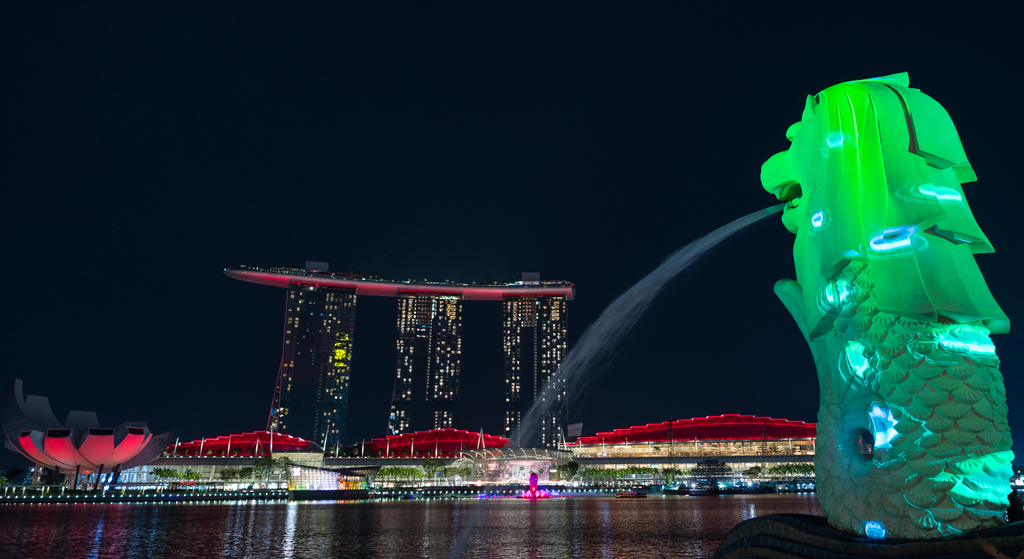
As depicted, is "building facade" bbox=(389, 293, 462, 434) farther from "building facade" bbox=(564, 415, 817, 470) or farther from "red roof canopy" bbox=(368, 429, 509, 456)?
"building facade" bbox=(564, 415, 817, 470)

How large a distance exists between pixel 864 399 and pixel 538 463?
273 feet

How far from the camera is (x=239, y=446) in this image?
104 meters

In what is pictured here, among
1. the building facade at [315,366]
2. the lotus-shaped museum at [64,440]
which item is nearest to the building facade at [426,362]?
the building facade at [315,366]

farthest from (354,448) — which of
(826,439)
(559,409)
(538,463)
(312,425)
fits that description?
(826,439)

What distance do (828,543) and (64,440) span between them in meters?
78.8

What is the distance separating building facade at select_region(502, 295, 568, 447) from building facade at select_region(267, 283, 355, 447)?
41.2 metres

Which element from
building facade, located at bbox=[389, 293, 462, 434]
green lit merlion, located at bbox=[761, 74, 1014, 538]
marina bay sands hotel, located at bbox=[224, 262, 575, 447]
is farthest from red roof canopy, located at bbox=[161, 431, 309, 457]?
green lit merlion, located at bbox=[761, 74, 1014, 538]

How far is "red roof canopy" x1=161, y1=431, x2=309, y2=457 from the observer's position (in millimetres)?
Result: 102375

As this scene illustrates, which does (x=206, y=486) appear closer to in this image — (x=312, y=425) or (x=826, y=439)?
(x=312, y=425)

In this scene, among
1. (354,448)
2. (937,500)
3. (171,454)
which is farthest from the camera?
(354,448)

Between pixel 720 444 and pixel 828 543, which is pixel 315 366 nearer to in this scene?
pixel 720 444

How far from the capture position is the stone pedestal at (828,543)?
894 cm

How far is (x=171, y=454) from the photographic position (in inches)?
3915

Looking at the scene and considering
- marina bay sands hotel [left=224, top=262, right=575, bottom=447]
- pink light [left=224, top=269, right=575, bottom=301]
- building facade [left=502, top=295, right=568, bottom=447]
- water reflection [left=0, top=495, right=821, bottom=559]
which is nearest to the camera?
water reflection [left=0, top=495, right=821, bottom=559]
